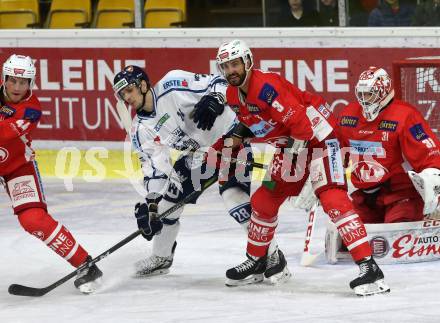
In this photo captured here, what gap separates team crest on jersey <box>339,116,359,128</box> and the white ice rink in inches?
28.7

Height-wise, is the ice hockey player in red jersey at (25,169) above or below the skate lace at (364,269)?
above

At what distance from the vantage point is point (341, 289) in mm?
6203

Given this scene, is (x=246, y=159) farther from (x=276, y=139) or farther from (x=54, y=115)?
(x=54, y=115)

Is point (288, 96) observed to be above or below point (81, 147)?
above

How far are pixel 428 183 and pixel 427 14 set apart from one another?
326 cm

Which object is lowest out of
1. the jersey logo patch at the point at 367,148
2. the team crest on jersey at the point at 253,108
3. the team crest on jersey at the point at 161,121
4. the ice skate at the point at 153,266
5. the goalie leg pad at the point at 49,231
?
the ice skate at the point at 153,266

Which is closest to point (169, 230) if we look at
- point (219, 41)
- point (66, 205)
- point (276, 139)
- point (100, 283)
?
point (100, 283)

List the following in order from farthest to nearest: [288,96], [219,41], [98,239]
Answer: [219,41]
[98,239]
[288,96]

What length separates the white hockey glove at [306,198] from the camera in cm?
668

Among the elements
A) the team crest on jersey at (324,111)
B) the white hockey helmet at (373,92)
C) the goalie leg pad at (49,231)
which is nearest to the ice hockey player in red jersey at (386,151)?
the white hockey helmet at (373,92)

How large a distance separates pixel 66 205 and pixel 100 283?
7.94ft

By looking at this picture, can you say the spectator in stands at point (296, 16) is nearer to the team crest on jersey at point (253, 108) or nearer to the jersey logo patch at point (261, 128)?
the jersey logo patch at point (261, 128)

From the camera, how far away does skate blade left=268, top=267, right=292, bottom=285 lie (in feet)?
21.1

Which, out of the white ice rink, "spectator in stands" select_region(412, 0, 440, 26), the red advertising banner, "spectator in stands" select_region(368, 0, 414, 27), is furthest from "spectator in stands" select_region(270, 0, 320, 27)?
the white ice rink
